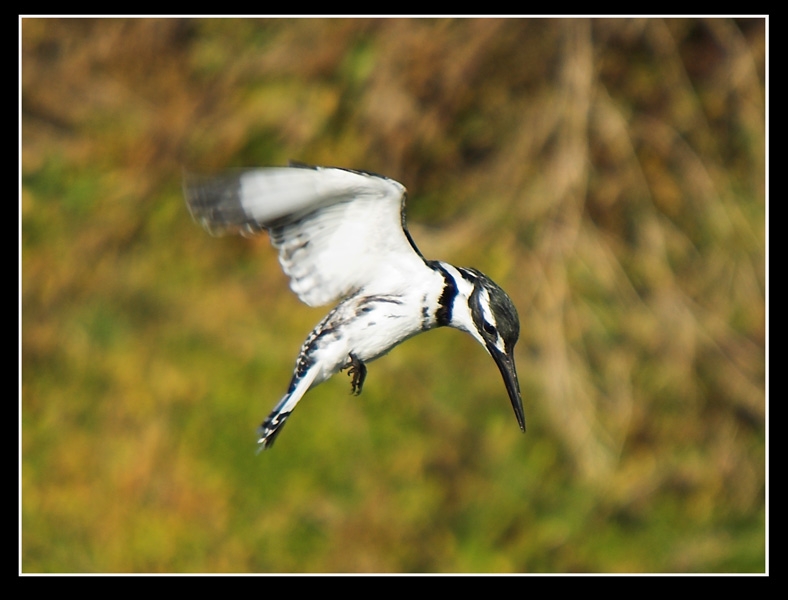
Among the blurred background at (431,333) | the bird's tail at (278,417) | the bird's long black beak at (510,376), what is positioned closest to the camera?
the bird's long black beak at (510,376)

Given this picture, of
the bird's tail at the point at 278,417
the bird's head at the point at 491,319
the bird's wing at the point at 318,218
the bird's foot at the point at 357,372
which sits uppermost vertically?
the bird's wing at the point at 318,218

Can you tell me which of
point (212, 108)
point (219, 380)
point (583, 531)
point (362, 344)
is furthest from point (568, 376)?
point (362, 344)

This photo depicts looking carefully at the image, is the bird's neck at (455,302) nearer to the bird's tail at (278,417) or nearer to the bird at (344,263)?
the bird at (344,263)

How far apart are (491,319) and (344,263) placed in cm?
21

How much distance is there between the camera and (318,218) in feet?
3.78

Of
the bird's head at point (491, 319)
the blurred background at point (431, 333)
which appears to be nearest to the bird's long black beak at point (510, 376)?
the bird's head at point (491, 319)

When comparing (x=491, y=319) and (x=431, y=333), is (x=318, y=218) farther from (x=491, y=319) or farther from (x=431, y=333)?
(x=431, y=333)

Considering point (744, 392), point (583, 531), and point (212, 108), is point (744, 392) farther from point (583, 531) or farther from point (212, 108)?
point (212, 108)

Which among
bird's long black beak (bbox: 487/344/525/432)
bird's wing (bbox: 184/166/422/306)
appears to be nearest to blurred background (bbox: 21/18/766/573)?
bird's wing (bbox: 184/166/422/306)

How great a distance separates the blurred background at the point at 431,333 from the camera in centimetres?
326

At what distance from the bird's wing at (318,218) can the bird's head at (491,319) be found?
76 mm

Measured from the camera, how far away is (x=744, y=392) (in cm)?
339

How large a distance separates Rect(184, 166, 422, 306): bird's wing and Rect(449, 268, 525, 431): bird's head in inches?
3.0

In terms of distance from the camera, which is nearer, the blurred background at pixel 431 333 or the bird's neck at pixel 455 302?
the bird's neck at pixel 455 302
